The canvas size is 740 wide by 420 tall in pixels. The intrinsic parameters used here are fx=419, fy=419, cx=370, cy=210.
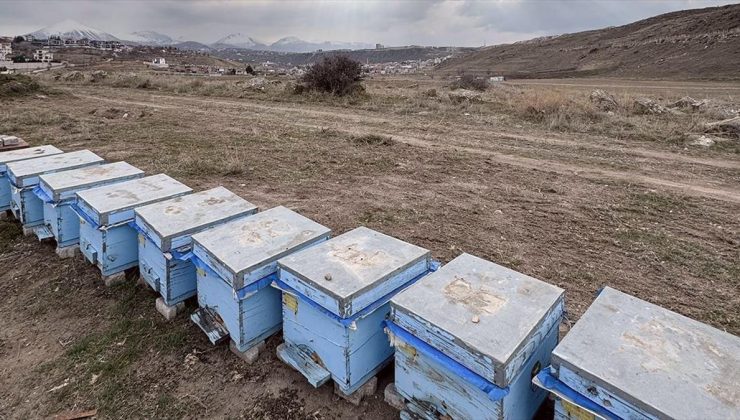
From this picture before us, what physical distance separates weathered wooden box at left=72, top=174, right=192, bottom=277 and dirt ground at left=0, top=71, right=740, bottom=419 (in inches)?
10.5

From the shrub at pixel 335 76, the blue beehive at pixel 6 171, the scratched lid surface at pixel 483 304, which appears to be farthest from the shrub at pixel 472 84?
the scratched lid surface at pixel 483 304

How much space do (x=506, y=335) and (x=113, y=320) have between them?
3.03 meters

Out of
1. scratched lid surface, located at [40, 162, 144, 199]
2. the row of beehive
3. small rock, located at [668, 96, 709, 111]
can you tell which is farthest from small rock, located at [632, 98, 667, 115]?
scratched lid surface, located at [40, 162, 144, 199]

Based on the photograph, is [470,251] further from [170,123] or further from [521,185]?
[170,123]

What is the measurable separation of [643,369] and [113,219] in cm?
363

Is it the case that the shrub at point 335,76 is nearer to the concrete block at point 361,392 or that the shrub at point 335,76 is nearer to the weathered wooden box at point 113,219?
the weathered wooden box at point 113,219

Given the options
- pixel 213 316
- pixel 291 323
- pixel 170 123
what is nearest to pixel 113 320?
pixel 213 316

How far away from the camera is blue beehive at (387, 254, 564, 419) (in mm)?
1837

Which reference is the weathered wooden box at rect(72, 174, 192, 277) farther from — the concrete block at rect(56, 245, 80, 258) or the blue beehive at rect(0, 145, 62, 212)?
the blue beehive at rect(0, 145, 62, 212)

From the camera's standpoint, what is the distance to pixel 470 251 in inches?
175

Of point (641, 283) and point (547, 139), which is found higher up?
point (547, 139)

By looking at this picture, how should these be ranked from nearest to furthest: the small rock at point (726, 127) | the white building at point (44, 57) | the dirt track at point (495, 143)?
the dirt track at point (495, 143), the small rock at point (726, 127), the white building at point (44, 57)

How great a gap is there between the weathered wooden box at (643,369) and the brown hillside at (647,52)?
4399cm

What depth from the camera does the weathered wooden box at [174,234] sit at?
9.96ft
